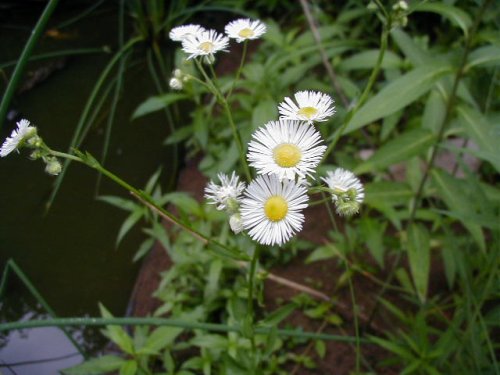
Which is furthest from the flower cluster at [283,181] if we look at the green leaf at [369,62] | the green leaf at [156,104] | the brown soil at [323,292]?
the green leaf at [156,104]

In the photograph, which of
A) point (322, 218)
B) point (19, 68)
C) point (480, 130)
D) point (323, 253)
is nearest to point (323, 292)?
point (323, 253)

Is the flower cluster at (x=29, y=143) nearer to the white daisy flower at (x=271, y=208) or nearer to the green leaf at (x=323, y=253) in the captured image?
the white daisy flower at (x=271, y=208)

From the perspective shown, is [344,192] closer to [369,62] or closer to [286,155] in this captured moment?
[286,155]

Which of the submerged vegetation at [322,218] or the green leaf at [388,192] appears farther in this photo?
the green leaf at [388,192]

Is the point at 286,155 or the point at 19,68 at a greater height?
the point at 19,68

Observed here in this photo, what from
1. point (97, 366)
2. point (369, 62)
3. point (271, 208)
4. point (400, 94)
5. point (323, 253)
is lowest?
point (97, 366)

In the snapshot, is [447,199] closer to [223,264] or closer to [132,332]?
[223,264]

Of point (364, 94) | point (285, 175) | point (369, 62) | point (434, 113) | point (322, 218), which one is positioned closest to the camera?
point (285, 175)

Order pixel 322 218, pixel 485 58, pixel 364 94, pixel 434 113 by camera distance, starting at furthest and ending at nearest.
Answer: pixel 322 218, pixel 434 113, pixel 485 58, pixel 364 94

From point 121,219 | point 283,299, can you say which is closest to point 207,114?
point 121,219
